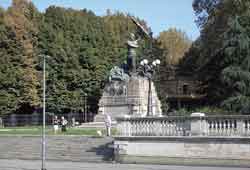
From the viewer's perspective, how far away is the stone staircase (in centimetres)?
3066

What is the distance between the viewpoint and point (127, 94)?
46.9 meters

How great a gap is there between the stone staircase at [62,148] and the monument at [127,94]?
11.8m

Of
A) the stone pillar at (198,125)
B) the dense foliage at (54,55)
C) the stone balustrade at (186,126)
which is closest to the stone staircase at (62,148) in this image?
the stone balustrade at (186,126)

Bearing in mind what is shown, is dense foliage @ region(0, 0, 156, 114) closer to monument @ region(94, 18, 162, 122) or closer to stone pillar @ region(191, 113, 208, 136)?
monument @ region(94, 18, 162, 122)

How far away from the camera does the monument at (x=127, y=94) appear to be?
46.4 m

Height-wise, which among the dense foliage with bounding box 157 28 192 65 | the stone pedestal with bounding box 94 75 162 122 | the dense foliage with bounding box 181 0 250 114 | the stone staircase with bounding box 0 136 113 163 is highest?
the dense foliage with bounding box 157 28 192 65

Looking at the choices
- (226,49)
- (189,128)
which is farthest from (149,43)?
(189,128)

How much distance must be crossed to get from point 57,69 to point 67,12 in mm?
9229

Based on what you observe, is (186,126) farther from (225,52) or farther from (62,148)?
(225,52)

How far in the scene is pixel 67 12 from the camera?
234 ft

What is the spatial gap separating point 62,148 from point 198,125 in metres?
9.49

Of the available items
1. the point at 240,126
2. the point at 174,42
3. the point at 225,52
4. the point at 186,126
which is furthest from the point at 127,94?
the point at 174,42

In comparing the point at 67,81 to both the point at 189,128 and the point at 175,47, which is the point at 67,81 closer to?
the point at 175,47

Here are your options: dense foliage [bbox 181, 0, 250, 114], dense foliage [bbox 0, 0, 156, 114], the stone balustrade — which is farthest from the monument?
the stone balustrade
